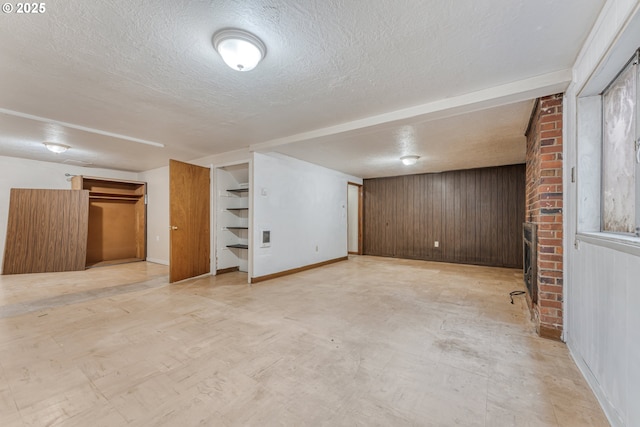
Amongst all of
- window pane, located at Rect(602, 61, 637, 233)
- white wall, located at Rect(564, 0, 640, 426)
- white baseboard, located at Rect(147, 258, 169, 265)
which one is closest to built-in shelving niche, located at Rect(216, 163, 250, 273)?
white baseboard, located at Rect(147, 258, 169, 265)

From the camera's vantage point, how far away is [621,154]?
1.62 meters

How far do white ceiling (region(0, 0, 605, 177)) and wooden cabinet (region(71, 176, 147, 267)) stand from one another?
8.57ft

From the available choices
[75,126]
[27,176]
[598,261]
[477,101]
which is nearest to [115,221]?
[27,176]

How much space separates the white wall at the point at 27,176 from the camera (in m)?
5.18

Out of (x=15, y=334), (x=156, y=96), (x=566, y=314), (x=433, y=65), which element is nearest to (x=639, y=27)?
(x=433, y=65)

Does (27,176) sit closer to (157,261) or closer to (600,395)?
(157,261)

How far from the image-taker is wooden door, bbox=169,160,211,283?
4.36m

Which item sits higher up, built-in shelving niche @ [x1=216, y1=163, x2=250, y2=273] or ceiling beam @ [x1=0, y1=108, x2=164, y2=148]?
ceiling beam @ [x1=0, y1=108, x2=164, y2=148]

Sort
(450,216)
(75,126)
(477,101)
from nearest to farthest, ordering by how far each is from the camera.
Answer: (477,101) → (75,126) → (450,216)

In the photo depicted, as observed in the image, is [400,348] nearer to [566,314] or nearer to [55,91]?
[566,314]

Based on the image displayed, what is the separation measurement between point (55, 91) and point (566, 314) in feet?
16.3

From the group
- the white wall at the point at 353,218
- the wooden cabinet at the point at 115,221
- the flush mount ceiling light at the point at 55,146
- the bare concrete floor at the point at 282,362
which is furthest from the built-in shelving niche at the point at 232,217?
the white wall at the point at 353,218

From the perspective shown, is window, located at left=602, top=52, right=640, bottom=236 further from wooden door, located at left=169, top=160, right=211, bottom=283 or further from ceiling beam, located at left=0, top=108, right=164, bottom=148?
ceiling beam, located at left=0, top=108, right=164, bottom=148

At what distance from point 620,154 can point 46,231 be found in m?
8.21
